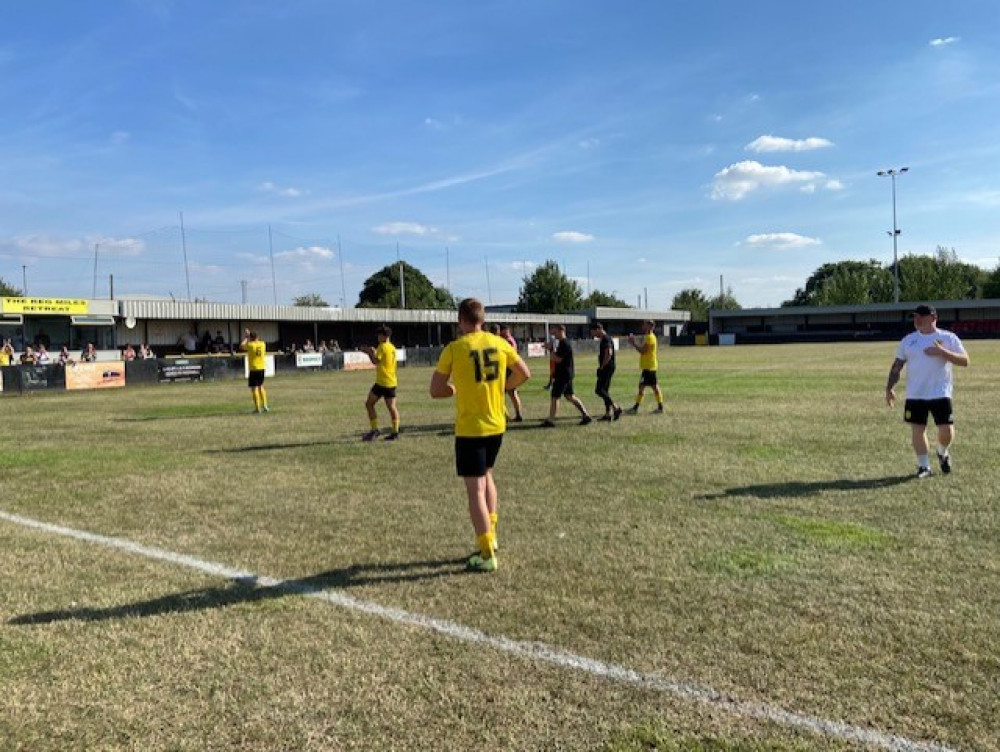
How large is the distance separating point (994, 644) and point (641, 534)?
2.56 metres

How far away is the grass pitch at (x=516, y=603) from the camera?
3164 mm

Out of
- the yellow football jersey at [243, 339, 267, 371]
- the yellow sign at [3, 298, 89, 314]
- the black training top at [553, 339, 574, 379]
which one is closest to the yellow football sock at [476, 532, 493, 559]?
the black training top at [553, 339, 574, 379]

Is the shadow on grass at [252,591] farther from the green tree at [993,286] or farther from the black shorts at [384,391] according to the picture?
the green tree at [993,286]

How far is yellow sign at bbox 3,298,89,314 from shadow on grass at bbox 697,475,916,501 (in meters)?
32.0

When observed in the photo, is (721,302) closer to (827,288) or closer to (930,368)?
(827,288)

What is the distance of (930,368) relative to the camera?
762 centimetres

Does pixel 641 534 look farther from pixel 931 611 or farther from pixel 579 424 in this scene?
pixel 579 424

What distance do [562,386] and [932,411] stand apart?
6.32m

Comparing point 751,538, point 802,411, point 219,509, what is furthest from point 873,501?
point 802,411

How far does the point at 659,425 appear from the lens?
492 inches

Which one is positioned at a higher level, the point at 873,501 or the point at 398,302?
the point at 398,302

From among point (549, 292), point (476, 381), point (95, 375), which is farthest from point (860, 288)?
point (476, 381)

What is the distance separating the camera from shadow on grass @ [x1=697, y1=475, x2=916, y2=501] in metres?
7.11

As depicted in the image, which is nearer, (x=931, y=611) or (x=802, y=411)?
(x=931, y=611)
